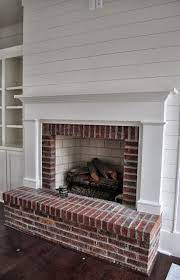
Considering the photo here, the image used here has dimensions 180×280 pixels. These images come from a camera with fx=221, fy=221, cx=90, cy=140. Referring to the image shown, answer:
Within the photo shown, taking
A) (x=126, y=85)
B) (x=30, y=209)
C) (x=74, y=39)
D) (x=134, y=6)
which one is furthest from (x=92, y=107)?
(x=30, y=209)

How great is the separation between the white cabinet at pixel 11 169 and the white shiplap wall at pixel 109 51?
1002 mm

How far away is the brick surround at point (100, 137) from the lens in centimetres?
234

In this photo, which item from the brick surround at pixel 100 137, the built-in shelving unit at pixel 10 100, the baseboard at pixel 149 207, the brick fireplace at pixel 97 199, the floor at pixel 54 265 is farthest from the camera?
the built-in shelving unit at pixel 10 100

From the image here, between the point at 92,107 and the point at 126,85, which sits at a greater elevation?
the point at 126,85


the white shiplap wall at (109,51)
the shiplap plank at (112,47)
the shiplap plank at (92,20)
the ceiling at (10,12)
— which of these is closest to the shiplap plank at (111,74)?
the white shiplap wall at (109,51)

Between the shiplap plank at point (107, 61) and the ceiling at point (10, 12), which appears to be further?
the ceiling at point (10, 12)

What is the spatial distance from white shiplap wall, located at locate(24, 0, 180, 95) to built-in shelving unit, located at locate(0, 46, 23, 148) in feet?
1.87

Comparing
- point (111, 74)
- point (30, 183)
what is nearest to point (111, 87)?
point (111, 74)

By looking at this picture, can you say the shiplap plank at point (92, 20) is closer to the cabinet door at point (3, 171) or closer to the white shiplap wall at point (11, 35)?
the white shiplap wall at point (11, 35)

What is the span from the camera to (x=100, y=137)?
2490 millimetres

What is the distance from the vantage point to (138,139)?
2285 millimetres

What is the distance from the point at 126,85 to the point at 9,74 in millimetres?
2049

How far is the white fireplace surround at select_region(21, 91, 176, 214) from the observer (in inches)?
85.0

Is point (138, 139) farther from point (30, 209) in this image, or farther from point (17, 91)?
point (17, 91)
